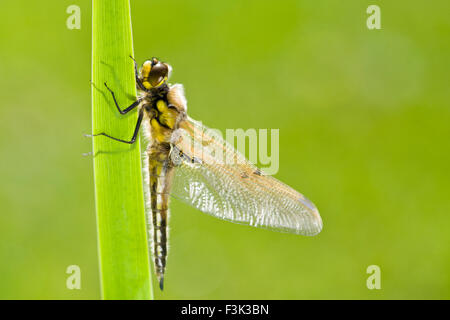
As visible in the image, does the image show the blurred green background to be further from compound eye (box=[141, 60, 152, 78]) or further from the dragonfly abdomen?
compound eye (box=[141, 60, 152, 78])

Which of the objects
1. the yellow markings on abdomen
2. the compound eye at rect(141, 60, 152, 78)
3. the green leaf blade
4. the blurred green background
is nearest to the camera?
the green leaf blade

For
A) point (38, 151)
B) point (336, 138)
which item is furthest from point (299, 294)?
point (38, 151)

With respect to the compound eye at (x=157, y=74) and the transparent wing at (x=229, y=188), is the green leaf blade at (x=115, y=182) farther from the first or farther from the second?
the transparent wing at (x=229, y=188)

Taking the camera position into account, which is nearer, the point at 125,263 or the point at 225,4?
the point at 125,263

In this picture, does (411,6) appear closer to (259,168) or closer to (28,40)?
(259,168)

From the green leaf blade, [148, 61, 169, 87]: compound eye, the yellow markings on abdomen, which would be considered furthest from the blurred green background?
the green leaf blade

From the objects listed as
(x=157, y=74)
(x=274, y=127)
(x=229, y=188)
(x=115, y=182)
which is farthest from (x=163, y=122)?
(x=274, y=127)

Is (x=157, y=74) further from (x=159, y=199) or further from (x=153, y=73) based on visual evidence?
(x=159, y=199)

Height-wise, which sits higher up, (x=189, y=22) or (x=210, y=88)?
(x=189, y=22)
